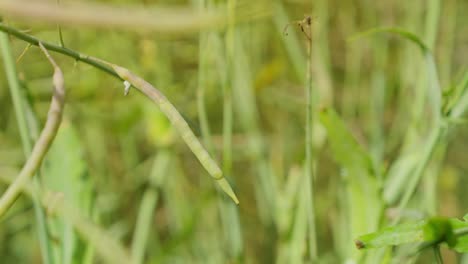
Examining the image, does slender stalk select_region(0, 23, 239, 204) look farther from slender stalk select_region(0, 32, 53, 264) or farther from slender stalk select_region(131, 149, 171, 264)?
slender stalk select_region(131, 149, 171, 264)

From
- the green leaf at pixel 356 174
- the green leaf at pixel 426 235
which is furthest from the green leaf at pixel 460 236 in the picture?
the green leaf at pixel 356 174

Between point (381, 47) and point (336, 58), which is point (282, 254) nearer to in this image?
point (381, 47)

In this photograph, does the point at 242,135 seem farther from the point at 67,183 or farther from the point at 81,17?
the point at 81,17

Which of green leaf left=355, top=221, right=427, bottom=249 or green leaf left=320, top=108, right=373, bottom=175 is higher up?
green leaf left=320, top=108, right=373, bottom=175

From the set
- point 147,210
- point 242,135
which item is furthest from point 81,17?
point 242,135

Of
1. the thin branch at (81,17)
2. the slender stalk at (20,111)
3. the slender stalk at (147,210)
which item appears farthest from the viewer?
the slender stalk at (147,210)

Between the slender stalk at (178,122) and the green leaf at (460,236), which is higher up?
the slender stalk at (178,122)

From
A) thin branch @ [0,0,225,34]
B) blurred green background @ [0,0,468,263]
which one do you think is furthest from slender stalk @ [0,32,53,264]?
thin branch @ [0,0,225,34]

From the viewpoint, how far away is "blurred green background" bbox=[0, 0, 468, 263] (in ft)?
1.30

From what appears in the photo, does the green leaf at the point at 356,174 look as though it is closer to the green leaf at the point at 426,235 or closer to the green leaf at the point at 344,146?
the green leaf at the point at 344,146

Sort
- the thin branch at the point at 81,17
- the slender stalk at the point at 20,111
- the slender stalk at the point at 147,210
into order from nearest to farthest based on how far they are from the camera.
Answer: the thin branch at the point at 81,17, the slender stalk at the point at 20,111, the slender stalk at the point at 147,210

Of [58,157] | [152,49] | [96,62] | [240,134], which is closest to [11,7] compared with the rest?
[96,62]

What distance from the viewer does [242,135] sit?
2.43 ft

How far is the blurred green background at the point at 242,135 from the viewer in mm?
395
